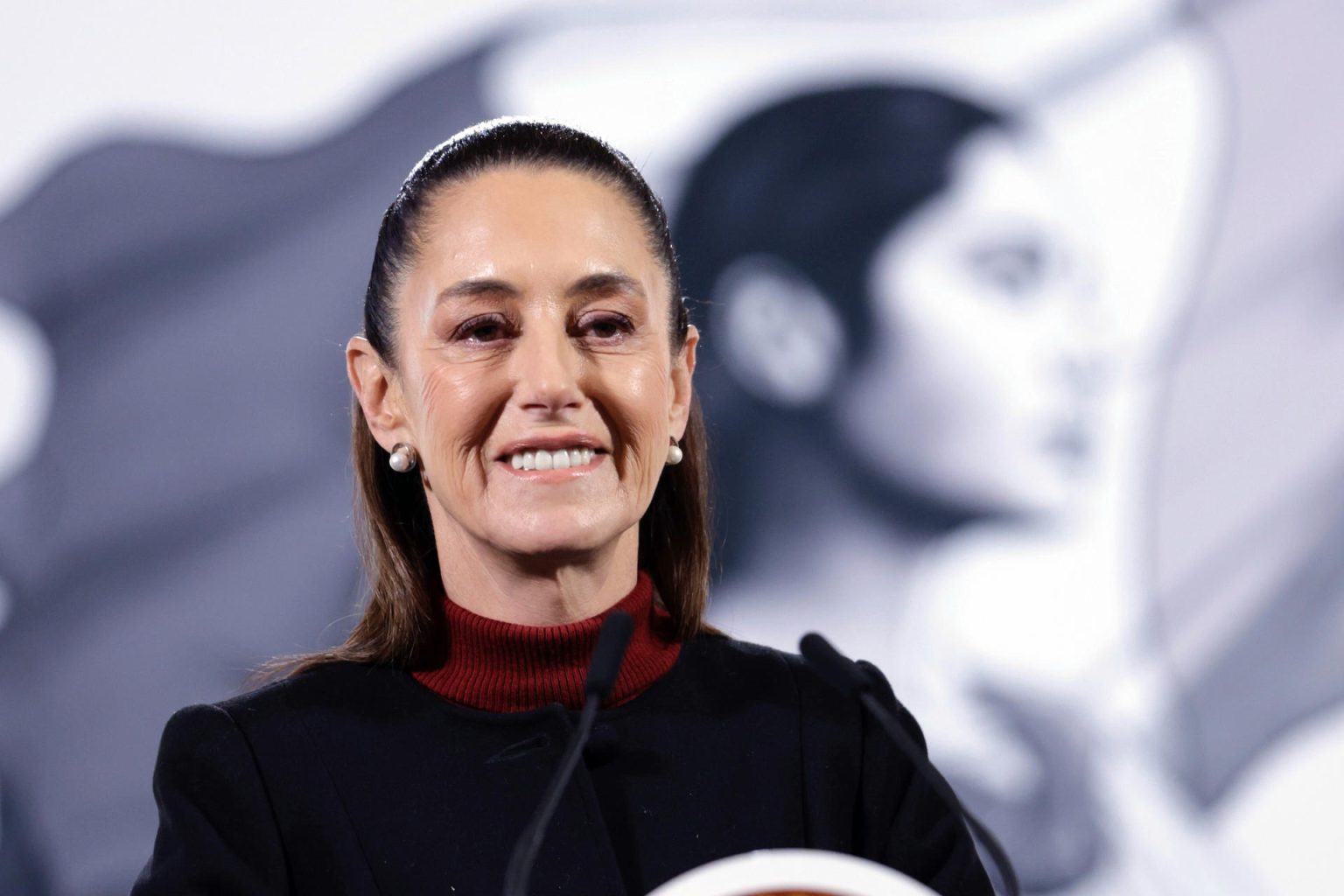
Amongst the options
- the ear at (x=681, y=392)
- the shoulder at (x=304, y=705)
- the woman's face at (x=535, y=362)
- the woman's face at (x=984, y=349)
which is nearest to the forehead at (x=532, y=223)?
the woman's face at (x=535, y=362)

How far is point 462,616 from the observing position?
131 centimetres

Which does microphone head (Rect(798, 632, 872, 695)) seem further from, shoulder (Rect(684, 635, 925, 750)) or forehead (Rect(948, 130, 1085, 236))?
forehead (Rect(948, 130, 1085, 236))

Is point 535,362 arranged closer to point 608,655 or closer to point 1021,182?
point 608,655

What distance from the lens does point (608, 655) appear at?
3.40 feet

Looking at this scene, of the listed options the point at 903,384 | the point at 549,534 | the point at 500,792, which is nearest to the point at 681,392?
the point at 549,534

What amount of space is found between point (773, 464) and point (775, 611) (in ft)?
0.66

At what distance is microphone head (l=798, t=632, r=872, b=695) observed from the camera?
996 millimetres

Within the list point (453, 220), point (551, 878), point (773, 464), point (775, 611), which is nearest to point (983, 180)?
point (773, 464)

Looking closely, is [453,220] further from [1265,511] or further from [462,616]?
[1265,511]

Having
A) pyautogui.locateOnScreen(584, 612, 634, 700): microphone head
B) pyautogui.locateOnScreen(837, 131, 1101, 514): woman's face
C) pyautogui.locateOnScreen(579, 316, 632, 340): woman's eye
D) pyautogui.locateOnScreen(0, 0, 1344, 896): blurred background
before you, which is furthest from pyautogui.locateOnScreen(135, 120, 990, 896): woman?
pyautogui.locateOnScreen(837, 131, 1101, 514): woman's face

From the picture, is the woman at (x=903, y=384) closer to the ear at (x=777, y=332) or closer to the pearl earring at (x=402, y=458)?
the ear at (x=777, y=332)

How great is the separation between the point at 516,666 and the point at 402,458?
21 cm

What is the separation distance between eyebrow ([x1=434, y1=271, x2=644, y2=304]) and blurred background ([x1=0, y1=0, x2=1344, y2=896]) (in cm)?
77

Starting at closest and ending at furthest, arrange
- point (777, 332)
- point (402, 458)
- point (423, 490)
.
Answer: point (402, 458) < point (423, 490) < point (777, 332)
